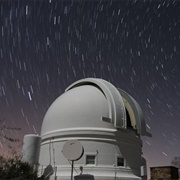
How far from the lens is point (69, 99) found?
667 inches

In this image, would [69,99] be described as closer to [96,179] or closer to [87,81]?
[87,81]

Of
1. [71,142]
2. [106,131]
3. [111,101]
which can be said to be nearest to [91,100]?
[111,101]

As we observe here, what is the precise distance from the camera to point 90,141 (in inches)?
595

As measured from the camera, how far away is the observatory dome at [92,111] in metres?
15.5

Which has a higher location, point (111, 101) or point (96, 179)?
point (111, 101)

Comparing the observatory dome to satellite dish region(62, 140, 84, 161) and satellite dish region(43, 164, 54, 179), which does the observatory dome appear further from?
satellite dish region(43, 164, 54, 179)

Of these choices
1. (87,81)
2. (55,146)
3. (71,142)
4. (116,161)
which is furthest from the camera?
(87,81)

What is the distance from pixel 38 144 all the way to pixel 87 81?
5983 mm

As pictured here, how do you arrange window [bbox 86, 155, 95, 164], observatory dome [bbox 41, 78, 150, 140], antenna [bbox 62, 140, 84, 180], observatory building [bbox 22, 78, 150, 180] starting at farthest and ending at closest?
1. observatory dome [bbox 41, 78, 150, 140]
2. window [bbox 86, 155, 95, 164]
3. observatory building [bbox 22, 78, 150, 180]
4. antenna [bbox 62, 140, 84, 180]

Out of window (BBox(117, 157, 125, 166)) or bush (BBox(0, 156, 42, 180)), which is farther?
window (BBox(117, 157, 125, 166))

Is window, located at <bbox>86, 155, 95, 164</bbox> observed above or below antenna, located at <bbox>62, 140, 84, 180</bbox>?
below

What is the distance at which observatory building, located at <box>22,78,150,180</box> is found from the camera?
47.6 ft

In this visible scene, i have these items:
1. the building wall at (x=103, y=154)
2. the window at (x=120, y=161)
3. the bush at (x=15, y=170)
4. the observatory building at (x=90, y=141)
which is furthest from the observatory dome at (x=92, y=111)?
the bush at (x=15, y=170)

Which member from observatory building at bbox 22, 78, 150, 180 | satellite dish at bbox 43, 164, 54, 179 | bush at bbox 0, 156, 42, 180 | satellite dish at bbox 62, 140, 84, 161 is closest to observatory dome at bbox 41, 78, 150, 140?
observatory building at bbox 22, 78, 150, 180
